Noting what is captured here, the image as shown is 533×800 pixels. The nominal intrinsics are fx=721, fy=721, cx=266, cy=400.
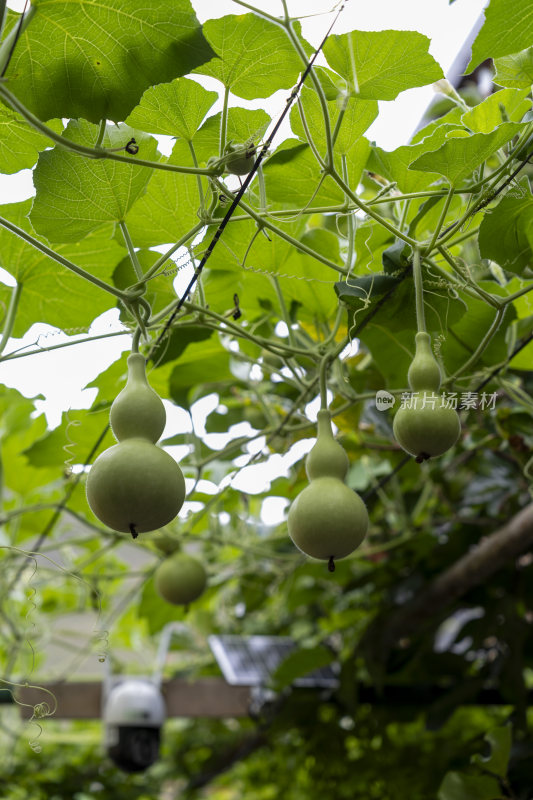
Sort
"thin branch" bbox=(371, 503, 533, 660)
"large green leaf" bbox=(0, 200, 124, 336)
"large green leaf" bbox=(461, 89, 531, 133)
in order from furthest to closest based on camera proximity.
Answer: "thin branch" bbox=(371, 503, 533, 660), "large green leaf" bbox=(0, 200, 124, 336), "large green leaf" bbox=(461, 89, 531, 133)

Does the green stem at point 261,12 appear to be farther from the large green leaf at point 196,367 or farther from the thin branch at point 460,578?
the thin branch at point 460,578

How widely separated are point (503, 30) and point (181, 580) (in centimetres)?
75

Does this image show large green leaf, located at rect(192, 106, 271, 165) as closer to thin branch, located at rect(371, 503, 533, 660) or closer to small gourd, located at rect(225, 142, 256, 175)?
small gourd, located at rect(225, 142, 256, 175)

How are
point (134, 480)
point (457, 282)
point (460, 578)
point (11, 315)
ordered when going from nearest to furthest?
1. point (134, 480)
2. point (457, 282)
3. point (11, 315)
4. point (460, 578)

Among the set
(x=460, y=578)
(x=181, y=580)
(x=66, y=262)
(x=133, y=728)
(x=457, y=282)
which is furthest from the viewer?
(x=133, y=728)

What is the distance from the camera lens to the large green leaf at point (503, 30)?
1.68ft

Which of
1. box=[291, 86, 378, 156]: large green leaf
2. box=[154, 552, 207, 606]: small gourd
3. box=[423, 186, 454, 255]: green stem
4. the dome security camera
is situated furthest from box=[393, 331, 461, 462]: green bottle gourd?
the dome security camera

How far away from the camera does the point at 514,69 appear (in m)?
0.59

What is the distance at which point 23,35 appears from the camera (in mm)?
459

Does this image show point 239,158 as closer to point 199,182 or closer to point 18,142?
point 199,182

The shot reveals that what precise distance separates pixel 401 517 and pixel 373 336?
2.04 feet

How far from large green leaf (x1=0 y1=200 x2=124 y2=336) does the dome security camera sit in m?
1.07

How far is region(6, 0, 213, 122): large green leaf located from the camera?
46cm

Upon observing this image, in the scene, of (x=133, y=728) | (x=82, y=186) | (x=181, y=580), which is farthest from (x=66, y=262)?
(x=133, y=728)
